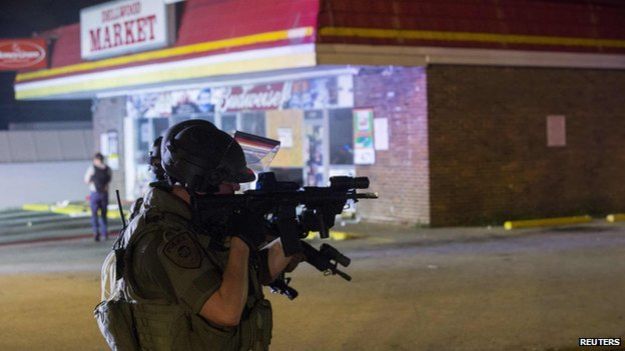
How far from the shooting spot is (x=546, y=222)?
1733 cm

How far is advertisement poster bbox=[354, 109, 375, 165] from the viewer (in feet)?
59.2

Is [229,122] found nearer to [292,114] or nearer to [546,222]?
[292,114]

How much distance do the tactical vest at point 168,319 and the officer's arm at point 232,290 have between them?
9 centimetres

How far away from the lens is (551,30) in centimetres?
1786

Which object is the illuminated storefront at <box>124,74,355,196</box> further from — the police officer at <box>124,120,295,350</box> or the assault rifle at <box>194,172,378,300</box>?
the police officer at <box>124,120,295,350</box>

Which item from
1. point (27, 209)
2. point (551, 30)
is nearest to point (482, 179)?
point (551, 30)

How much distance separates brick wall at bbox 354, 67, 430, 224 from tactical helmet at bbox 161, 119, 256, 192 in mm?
13432

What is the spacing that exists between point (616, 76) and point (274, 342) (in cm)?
1343

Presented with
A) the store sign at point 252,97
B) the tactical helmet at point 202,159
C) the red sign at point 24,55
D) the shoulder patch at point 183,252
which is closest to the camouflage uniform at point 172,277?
the shoulder patch at point 183,252

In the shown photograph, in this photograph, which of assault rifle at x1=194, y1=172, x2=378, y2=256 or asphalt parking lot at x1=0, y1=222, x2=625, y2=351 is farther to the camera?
asphalt parking lot at x1=0, y1=222, x2=625, y2=351

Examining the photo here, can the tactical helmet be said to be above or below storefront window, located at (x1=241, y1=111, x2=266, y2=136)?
below

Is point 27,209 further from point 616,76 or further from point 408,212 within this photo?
point 616,76

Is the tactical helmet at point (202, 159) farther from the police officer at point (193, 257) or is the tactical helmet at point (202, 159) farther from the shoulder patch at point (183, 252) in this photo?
the shoulder patch at point (183, 252)

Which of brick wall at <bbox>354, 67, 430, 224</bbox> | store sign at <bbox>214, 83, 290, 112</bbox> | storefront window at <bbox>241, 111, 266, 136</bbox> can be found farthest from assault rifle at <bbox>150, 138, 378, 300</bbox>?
storefront window at <bbox>241, 111, 266, 136</bbox>
